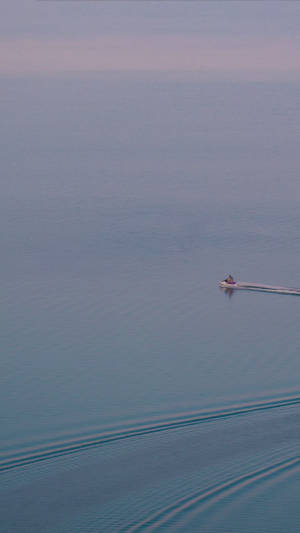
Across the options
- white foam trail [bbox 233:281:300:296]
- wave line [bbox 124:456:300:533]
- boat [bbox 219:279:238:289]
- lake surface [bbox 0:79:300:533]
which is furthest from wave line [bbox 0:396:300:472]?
boat [bbox 219:279:238:289]

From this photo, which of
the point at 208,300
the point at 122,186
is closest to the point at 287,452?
the point at 208,300

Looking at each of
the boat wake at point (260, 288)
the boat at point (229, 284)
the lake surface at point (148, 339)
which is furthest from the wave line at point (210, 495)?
the boat at point (229, 284)

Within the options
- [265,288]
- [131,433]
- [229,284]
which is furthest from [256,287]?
[131,433]

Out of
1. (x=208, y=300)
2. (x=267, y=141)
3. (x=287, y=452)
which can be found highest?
(x=267, y=141)

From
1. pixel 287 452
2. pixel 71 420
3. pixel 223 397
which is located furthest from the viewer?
pixel 223 397

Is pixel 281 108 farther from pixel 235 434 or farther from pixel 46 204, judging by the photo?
pixel 235 434

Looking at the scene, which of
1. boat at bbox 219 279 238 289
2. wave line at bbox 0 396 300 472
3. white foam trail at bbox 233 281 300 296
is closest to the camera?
wave line at bbox 0 396 300 472

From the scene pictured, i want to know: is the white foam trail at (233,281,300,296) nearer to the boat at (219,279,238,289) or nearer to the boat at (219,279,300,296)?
the boat at (219,279,300,296)

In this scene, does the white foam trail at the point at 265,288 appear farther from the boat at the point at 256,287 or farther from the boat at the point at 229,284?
the boat at the point at 229,284

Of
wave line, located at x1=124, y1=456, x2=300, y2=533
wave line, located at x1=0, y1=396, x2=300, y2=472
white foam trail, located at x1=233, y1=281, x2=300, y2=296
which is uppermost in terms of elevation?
white foam trail, located at x1=233, y1=281, x2=300, y2=296
